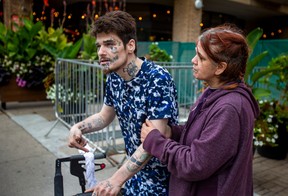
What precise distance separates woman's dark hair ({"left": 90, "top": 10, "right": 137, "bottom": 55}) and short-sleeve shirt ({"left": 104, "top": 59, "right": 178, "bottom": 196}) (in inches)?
7.6

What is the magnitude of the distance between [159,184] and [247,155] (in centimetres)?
57

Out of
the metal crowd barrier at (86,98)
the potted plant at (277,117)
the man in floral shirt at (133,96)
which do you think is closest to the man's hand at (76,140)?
the man in floral shirt at (133,96)

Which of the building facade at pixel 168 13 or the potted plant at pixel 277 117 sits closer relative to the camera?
the potted plant at pixel 277 117

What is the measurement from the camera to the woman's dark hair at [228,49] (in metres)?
1.29

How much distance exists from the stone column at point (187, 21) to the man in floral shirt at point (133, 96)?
493 inches

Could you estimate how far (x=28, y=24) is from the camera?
7488 millimetres

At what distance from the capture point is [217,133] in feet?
3.95

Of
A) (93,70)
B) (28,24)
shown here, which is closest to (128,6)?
(28,24)

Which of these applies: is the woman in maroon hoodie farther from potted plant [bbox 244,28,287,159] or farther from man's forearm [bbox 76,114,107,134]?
potted plant [bbox 244,28,287,159]

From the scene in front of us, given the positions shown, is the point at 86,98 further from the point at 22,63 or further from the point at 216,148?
the point at 216,148

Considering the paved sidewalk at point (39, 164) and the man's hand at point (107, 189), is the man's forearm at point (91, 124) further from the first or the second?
the paved sidewalk at point (39, 164)

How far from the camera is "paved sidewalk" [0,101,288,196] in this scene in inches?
142

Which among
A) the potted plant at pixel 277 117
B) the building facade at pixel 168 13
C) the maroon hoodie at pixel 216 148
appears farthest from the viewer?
the building facade at pixel 168 13

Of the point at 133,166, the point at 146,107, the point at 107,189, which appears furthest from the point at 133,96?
the point at 107,189
